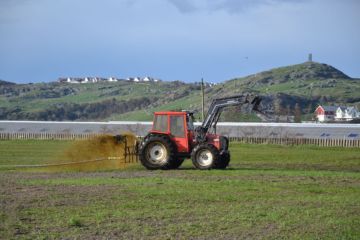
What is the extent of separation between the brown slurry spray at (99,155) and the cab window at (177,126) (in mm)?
2320

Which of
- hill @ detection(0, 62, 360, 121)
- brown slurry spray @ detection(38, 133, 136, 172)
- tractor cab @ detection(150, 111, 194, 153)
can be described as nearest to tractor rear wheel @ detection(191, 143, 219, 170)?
tractor cab @ detection(150, 111, 194, 153)

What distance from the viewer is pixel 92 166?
88.4 ft

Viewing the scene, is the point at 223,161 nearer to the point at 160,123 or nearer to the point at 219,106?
the point at 219,106

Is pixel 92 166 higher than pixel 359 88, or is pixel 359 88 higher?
pixel 359 88

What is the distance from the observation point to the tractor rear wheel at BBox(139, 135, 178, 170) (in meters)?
25.2

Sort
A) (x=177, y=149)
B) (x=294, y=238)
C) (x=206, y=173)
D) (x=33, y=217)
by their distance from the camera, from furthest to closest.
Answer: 1. (x=177, y=149)
2. (x=206, y=173)
3. (x=33, y=217)
4. (x=294, y=238)

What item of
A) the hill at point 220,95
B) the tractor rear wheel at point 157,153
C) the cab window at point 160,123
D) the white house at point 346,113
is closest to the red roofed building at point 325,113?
the white house at point 346,113

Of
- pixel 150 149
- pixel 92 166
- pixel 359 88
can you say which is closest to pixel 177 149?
pixel 150 149

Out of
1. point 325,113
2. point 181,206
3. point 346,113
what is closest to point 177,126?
point 181,206

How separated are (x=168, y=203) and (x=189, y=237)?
3.96 metres

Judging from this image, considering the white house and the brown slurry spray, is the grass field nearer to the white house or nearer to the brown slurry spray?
the brown slurry spray

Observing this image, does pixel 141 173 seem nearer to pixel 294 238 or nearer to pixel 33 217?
pixel 33 217

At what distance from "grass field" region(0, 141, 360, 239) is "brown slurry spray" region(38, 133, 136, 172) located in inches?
132

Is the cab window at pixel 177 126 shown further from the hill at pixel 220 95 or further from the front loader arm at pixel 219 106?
the hill at pixel 220 95
